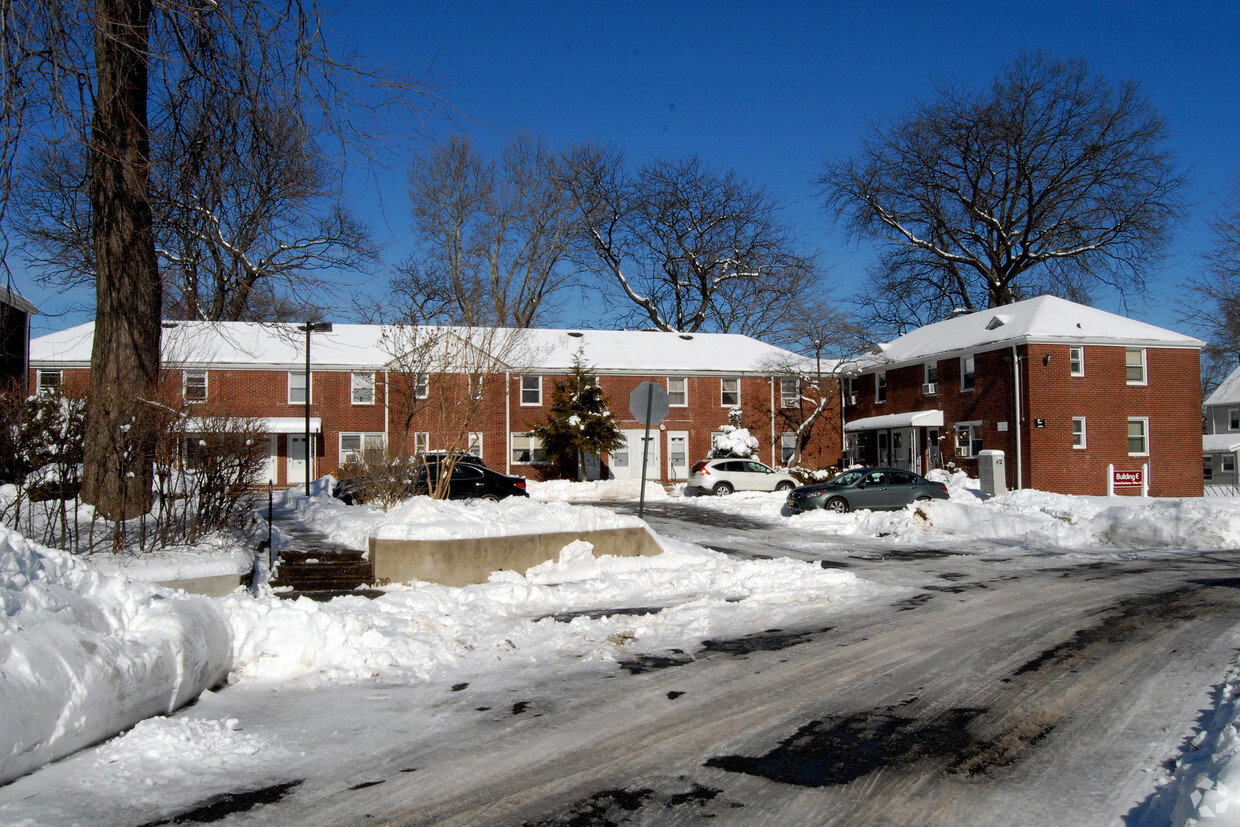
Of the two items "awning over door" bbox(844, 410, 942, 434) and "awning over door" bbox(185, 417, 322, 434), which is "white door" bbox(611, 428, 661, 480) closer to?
"awning over door" bbox(844, 410, 942, 434)

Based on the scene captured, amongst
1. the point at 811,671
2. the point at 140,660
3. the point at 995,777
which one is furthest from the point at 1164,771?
the point at 140,660

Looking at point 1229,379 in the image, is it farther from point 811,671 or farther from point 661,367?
point 811,671

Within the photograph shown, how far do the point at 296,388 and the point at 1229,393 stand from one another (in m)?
60.0

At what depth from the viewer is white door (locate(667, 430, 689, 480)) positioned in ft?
143

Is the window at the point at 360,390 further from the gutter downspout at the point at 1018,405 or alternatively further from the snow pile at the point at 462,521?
the gutter downspout at the point at 1018,405

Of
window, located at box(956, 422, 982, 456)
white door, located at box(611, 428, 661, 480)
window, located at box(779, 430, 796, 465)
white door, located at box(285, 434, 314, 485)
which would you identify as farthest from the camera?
window, located at box(779, 430, 796, 465)

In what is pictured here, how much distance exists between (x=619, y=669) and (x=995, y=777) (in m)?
3.48

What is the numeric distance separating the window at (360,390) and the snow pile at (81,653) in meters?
33.7

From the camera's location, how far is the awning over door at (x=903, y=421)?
124 ft

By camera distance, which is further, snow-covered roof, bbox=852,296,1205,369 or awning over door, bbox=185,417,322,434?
awning over door, bbox=185,417,322,434

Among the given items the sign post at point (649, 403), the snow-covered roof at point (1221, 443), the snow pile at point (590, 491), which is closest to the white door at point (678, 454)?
the snow pile at point (590, 491)

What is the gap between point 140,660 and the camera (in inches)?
241

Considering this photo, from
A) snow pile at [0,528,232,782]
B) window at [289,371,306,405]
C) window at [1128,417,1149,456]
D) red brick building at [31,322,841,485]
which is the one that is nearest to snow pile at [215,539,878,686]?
snow pile at [0,528,232,782]

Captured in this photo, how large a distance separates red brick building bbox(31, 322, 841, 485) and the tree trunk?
24.2 meters
